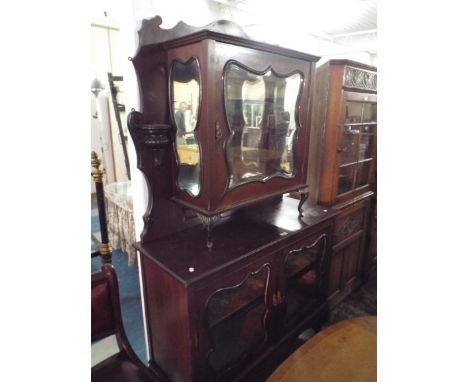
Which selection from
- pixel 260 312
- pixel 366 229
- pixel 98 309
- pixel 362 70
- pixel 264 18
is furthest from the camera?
pixel 264 18

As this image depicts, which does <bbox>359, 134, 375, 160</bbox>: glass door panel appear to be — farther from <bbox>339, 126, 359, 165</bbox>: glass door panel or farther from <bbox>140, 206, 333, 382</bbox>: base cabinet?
<bbox>140, 206, 333, 382</bbox>: base cabinet

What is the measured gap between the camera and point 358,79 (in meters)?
1.67

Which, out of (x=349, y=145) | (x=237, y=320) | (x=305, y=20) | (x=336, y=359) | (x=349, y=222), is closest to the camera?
(x=336, y=359)

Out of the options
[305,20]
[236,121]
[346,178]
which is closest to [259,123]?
[236,121]

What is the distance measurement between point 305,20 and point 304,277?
10.9 feet

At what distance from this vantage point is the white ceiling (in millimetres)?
2951

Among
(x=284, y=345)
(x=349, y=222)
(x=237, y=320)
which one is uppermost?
(x=349, y=222)

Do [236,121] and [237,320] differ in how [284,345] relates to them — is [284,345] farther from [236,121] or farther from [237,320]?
[236,121]

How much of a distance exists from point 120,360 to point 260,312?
603 millimetres

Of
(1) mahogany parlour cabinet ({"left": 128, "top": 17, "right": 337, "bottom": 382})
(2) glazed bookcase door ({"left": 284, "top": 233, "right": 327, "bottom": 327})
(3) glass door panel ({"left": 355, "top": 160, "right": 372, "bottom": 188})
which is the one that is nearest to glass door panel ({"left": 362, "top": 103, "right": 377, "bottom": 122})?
(3) glass door panel ({"left": 355, "top": 160, "right": 372, "bottom": 188})

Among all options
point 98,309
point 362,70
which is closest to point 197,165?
point 98,309
